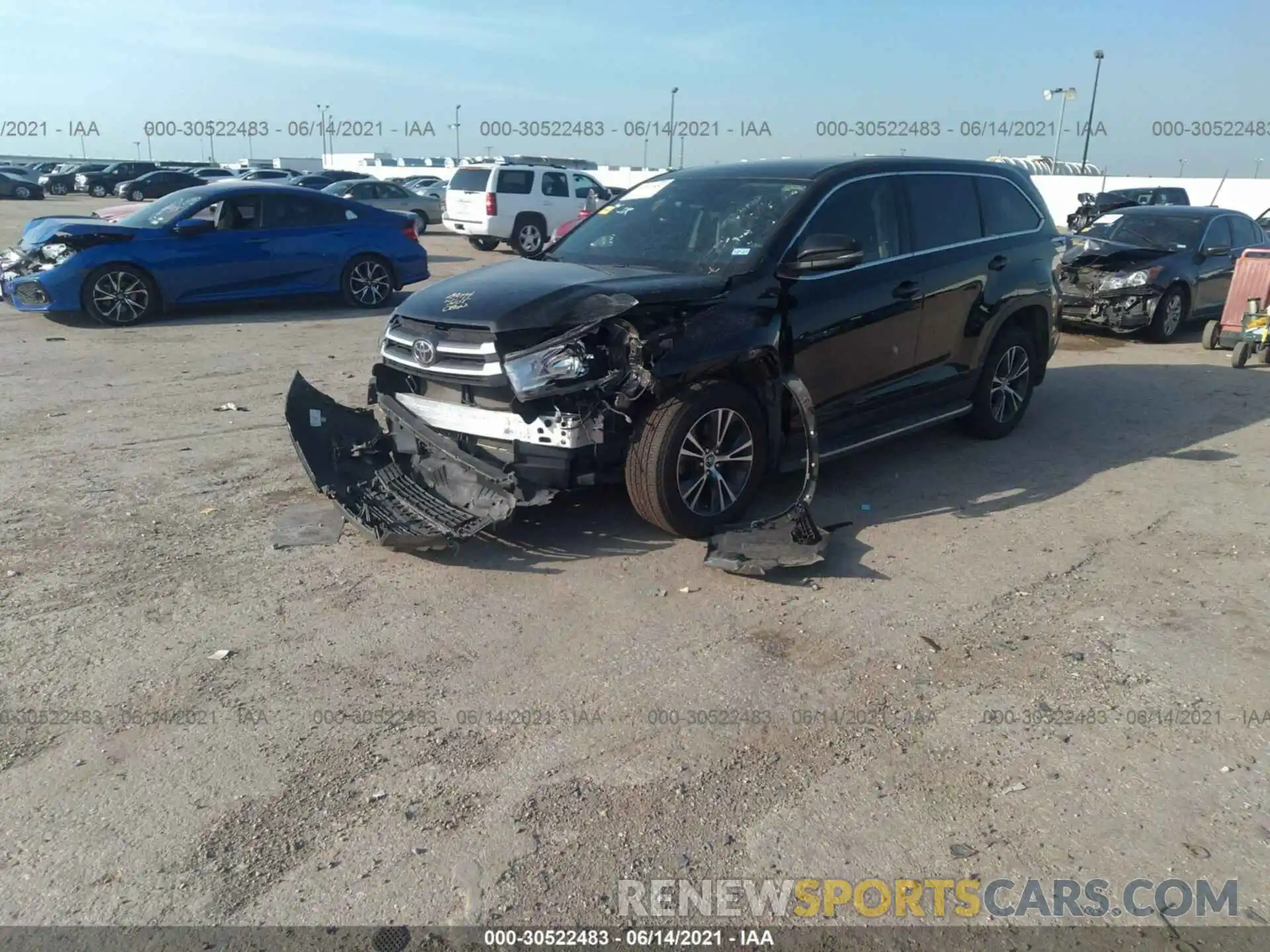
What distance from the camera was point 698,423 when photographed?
4.94 meters

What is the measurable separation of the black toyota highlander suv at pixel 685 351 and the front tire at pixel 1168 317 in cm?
622

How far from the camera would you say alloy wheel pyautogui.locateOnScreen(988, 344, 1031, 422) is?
711 centimetres

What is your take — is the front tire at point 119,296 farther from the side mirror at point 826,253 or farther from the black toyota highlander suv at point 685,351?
the side mirror at point 826,253

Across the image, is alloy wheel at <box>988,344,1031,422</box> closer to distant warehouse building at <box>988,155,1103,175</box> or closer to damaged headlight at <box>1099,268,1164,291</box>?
damaged headlight at <box>1099,268,1164,291</box>

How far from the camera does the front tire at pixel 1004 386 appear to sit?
6.97 meters

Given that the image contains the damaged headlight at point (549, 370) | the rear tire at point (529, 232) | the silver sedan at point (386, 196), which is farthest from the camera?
the silver sedan at point (386, 196)

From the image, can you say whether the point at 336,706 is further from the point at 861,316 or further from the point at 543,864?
the point at 861,316

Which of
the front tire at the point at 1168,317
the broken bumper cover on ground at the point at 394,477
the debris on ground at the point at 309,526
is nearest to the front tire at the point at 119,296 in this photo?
the broken bumper cover on ground at the point at 394,477

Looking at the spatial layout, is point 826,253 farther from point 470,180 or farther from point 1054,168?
point 1054,168

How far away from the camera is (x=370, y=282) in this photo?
518 inches

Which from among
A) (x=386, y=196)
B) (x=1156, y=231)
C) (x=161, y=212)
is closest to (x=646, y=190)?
(x=161, y=212)

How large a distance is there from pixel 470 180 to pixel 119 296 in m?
11.5

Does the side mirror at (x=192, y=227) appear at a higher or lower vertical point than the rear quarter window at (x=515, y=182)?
lower

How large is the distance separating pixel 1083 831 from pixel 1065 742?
1.71 ft
